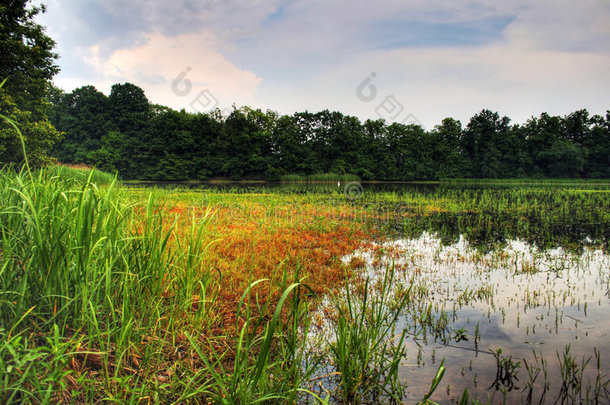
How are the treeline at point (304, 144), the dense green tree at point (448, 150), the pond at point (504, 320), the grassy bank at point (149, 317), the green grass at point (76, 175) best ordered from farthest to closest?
the dense green tree at point (448, 150), the treeline at point (304, 144), the green grass at point (76, 175), the pond at point (504, 320), the grassy bank at point (149, 317)

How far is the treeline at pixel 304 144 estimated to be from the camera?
45.1 meters

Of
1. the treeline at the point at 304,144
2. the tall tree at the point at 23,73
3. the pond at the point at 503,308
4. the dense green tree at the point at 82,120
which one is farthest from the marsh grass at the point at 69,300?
the dense green tree at the point at 82,120

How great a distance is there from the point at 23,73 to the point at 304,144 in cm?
3510

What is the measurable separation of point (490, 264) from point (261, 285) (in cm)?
417

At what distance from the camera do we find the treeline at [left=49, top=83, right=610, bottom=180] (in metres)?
45.1

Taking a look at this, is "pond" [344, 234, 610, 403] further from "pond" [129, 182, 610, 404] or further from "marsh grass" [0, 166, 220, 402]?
"marsh grass" [0, 166, 220, 402]

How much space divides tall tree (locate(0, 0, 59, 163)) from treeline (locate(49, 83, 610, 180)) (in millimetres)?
25123

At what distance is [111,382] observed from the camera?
6.43 feet

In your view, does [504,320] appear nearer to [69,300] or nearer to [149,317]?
[149,317]

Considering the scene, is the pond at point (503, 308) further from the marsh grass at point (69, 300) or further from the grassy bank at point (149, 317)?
the marsh grass at point (69, 300)

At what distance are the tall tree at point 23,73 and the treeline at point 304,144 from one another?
989 inches

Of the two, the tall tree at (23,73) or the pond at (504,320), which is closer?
the pond at (504,320)

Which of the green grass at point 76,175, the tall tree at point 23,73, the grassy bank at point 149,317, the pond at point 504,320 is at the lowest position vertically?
the pond at point 504,320

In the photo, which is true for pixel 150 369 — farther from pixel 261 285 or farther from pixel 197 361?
pixel 261 285
